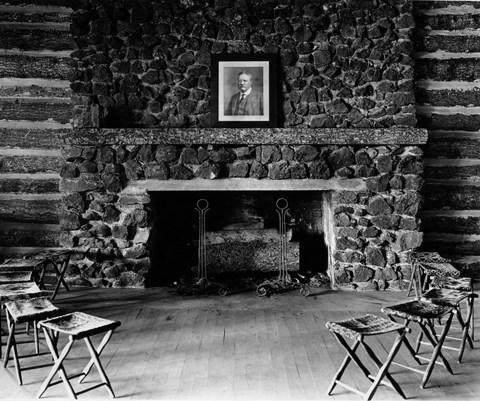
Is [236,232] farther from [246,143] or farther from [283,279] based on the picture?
[246,143]

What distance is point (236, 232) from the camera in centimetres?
676

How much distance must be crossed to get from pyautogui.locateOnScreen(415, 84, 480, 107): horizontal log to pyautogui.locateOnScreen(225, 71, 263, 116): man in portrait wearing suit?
6.87ft

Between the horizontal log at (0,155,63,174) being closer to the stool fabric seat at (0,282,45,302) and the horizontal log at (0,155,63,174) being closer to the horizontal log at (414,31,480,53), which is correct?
the stool fabric seat at (0,282,45,302)

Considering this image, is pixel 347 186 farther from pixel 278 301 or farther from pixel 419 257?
pixel 278 301

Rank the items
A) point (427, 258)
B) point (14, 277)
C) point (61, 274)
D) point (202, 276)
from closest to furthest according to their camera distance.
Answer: point (14, 277)
point (427, 258)
point (61, 274)
point (202, 276)

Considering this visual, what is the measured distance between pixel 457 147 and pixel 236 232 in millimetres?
3009

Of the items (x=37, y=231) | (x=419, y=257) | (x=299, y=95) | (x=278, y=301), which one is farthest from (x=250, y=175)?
(x=37, y=231)

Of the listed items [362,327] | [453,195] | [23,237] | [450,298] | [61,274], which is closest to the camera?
[362,327]

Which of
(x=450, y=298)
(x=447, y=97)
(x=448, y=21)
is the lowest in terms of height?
(x=450, y=298)

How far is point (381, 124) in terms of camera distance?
6305 mm

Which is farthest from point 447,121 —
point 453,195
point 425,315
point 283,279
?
point 425,315

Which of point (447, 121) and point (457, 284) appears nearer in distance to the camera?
point (457, 284)

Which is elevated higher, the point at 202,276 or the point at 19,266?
the point at 19,266

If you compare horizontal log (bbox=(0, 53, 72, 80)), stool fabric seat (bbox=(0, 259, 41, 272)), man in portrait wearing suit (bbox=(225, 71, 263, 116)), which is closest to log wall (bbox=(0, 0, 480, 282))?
horizontal log (bbox=(0, 53, 72, 80))
